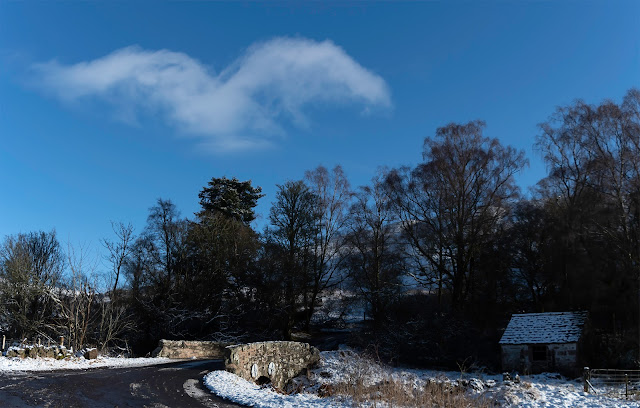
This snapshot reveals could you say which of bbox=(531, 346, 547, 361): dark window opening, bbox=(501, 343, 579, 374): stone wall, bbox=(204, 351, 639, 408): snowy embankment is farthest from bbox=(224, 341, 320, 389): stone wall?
bbox=(531, 346, 547, 361): dark window opening

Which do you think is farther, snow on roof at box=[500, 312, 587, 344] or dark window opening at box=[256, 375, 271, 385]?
snow on roof at box=[500, 312, 587, 344]

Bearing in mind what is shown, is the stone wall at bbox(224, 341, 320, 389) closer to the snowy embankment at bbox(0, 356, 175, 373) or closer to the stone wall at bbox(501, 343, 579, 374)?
the snowy embankment at bbox(0, 356, 175, 373)

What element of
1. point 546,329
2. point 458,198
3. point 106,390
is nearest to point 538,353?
point 546,329

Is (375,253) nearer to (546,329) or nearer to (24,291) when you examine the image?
(546,329)

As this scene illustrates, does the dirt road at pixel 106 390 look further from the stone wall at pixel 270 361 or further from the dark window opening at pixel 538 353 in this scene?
the dark window opening at pixel 538 353

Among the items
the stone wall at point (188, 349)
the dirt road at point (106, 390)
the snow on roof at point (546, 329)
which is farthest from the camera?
the stone wall at point (188, 349)

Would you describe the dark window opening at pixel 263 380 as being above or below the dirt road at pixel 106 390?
below

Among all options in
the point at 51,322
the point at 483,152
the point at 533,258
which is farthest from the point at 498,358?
the point at 51,322

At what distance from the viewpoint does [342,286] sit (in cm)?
3934

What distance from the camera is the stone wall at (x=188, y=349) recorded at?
2422cm

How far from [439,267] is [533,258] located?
6.72m

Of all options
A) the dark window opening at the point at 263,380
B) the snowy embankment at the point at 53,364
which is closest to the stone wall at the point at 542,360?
the dark window opening at the point at 263,380

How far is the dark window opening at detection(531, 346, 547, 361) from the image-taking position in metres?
23.1

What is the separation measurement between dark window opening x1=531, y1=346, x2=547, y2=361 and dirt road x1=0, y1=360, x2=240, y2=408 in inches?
640
